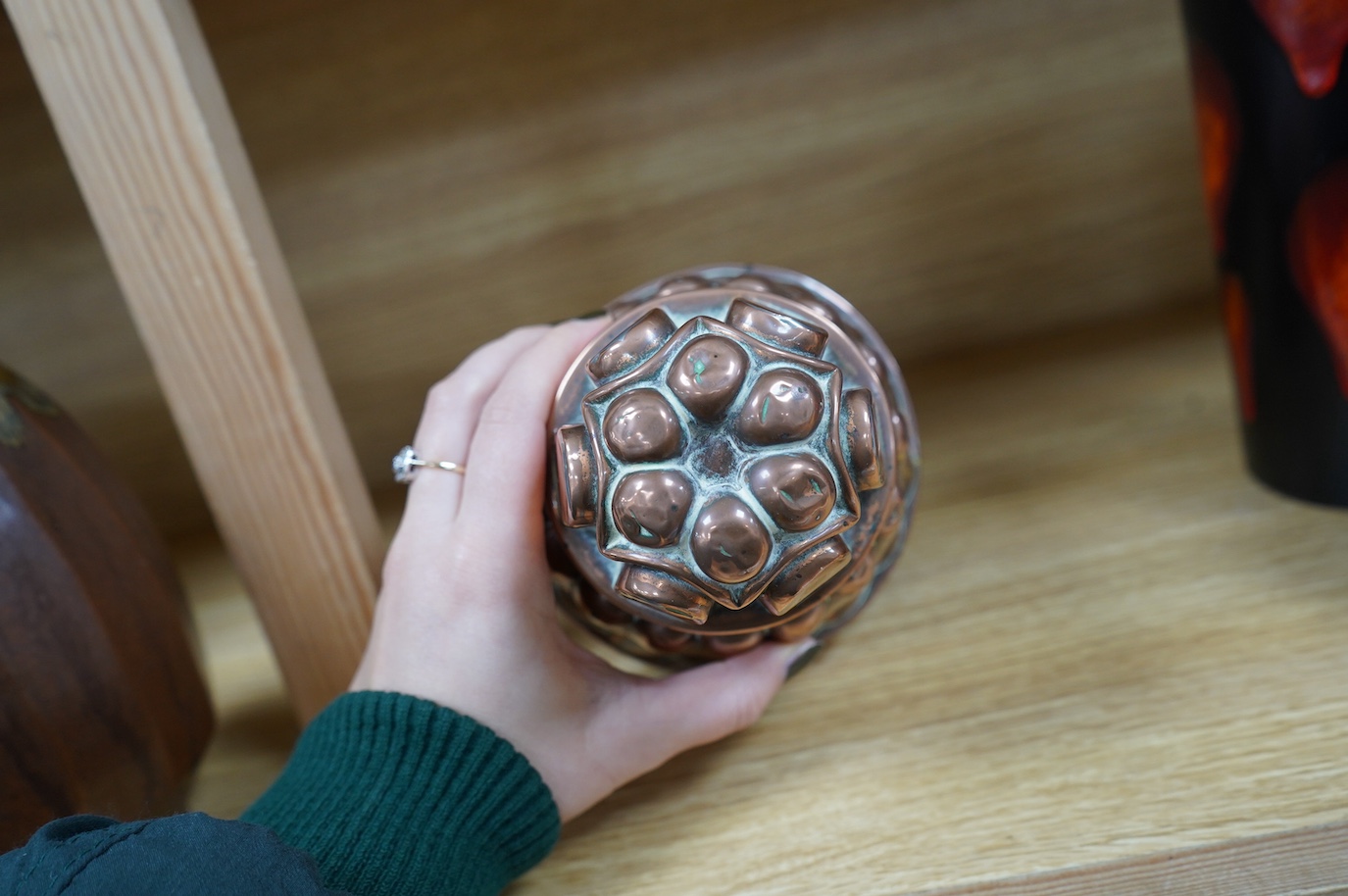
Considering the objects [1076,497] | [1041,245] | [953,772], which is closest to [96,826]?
[953,772]

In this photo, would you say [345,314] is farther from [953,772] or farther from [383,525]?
[953,772]

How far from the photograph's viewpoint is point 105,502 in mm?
412

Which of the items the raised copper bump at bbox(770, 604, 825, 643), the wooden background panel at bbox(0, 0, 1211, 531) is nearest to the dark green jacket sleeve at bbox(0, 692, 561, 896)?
the raised copper bump at bbox(770, 604, 825, 643)

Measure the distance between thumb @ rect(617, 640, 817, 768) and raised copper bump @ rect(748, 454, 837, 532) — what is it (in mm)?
126

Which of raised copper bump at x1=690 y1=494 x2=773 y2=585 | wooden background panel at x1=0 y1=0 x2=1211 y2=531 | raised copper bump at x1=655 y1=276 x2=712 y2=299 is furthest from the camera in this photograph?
wooden background panel at x1=0 y1=0 x2=1211 y2=531

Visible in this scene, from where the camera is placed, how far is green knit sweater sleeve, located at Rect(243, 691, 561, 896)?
33 centimetres

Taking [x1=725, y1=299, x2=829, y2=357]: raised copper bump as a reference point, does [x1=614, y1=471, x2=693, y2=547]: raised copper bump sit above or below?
below

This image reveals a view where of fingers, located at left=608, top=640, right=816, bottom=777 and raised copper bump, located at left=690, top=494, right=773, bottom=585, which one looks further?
fingers, located at left=608, top=640, right=816, bottom=777

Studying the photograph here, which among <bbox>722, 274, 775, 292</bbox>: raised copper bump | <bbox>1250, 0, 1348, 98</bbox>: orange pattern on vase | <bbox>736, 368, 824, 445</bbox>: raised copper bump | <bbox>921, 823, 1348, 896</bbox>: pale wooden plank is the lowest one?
<bbox>921, 823, 1348, 896</bbox>: pale wooden plank

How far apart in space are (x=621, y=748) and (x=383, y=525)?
11.9 inches

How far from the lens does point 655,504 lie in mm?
266

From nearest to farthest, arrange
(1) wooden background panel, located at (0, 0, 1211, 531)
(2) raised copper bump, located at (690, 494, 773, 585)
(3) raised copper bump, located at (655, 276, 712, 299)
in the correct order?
(2) raised copper bump, located at (690, 494, 773, 585) < (3) raised copper bump, located at (655, 276, 712, 299) < (1) wooden background panel, located at (0, 0, 1211, 531)

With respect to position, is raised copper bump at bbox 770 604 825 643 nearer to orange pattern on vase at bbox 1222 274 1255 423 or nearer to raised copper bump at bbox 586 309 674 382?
raised copper bump at bbox 586 309 674 382

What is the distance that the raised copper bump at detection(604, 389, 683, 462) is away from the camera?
27 cm
